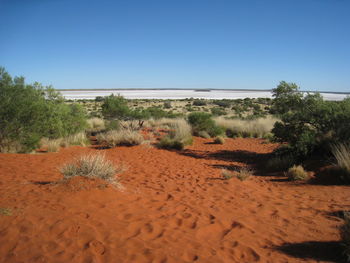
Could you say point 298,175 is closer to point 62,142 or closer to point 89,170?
point 89,170

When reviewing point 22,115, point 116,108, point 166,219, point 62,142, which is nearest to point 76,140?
point 62,142

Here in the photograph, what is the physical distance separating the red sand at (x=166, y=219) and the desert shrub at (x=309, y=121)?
2.31 metres

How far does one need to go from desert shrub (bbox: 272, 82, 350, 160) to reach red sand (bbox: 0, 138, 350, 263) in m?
2.31

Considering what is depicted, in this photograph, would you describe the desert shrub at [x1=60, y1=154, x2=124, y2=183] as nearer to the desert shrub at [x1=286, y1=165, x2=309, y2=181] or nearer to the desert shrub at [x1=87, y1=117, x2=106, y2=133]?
the desert shrub at [x1=286, y1=165, x2=309, y2=181]

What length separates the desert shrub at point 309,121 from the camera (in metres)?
8.09

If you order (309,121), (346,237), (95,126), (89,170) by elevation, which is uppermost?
(309,121)

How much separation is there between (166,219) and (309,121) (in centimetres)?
729

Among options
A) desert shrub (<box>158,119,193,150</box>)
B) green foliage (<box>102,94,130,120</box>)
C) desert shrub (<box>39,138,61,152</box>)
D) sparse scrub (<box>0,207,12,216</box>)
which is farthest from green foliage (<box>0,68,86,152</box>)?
sparse scrub (<box>0,207,12,216</box>)

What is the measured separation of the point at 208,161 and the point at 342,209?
17.2 feet

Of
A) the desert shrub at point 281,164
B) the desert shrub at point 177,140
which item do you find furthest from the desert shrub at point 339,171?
the desert shrub at point 177,140

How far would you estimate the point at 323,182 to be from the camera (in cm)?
655

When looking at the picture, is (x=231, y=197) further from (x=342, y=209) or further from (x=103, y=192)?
(x=103, y=192)

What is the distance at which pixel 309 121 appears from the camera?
8.92 metres

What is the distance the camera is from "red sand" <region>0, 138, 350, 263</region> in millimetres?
3090
